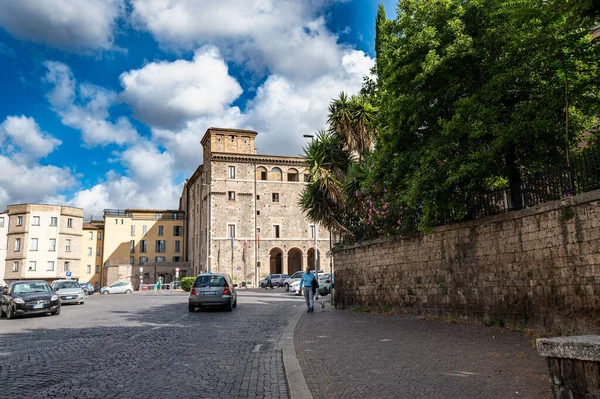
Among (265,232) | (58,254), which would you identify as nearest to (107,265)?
(58,254)

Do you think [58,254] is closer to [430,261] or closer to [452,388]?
[430,261]

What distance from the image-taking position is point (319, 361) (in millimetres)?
7613

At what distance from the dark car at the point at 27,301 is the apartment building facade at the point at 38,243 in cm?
5646

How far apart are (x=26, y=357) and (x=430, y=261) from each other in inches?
409

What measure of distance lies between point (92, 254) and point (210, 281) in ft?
240

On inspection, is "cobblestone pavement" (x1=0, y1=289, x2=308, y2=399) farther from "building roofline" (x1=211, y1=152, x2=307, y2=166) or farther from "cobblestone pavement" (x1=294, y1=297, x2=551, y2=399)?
"building roofline" (x1=211, y1=152, x2=307, y2=166)

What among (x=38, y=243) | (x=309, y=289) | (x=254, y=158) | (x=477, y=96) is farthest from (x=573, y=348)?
(x=38, y=243)

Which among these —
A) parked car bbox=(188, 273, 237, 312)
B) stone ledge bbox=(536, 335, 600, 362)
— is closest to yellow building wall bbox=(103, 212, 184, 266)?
parked car bbox=(188, 273, 237, 312)

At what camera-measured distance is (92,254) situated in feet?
276

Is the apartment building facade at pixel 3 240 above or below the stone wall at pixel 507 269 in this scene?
above

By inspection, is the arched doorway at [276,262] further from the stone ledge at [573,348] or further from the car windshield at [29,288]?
the stone ledge at [573,348]

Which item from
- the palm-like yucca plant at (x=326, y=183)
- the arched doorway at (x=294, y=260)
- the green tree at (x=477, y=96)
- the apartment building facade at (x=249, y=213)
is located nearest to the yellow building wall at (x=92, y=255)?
the apartment building facade at (x=249, y=213)

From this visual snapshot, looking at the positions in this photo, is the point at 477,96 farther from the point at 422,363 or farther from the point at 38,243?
the point at 38,243

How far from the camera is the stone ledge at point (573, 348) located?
3684 millimetres
